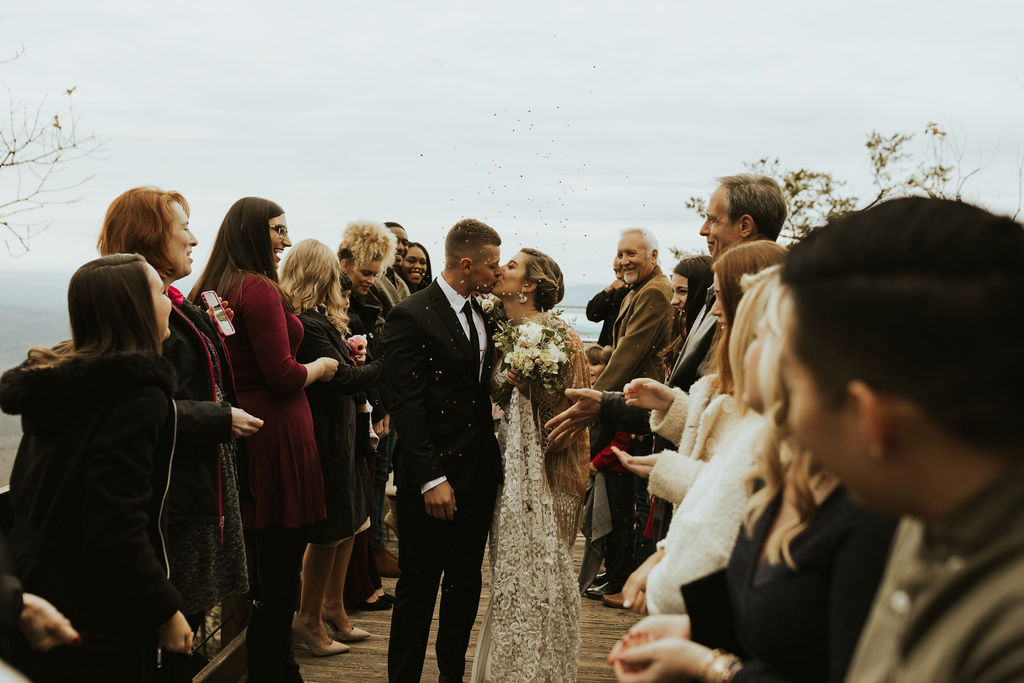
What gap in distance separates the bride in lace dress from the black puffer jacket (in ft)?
5.98

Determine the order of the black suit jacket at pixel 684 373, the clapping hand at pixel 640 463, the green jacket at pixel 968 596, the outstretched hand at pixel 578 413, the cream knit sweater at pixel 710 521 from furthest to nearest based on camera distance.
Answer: the outstretched hand at pixel 578 413, the black suit jacket at pixel 684 373, the clapping hand at pixel 640 463, the cream knit sweater at pixel 710 521, the green jacket at pixel 968 596

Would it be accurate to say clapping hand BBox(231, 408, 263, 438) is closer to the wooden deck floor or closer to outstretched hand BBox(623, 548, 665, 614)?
outstretched hand BBox(623, 548, 665, 614)

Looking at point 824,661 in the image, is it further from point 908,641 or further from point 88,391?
point 88,391

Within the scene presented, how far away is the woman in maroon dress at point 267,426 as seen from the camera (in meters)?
3.53

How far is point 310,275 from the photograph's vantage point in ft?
13.8

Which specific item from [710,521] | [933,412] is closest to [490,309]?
[710,521]

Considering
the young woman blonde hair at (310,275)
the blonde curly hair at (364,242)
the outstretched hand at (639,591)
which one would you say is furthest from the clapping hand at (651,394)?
the blonde curly hair at (364,242)

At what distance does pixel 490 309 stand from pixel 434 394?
57 centimetres

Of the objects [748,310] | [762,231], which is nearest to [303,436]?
[762,231]

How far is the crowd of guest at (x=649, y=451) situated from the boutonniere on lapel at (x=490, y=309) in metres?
0.69

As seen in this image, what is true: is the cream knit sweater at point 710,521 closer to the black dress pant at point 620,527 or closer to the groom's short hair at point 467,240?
the groom's short hair at point 467,240

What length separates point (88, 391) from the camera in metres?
2.14

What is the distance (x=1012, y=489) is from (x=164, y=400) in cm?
205

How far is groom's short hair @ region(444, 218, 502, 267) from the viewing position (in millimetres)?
3797
